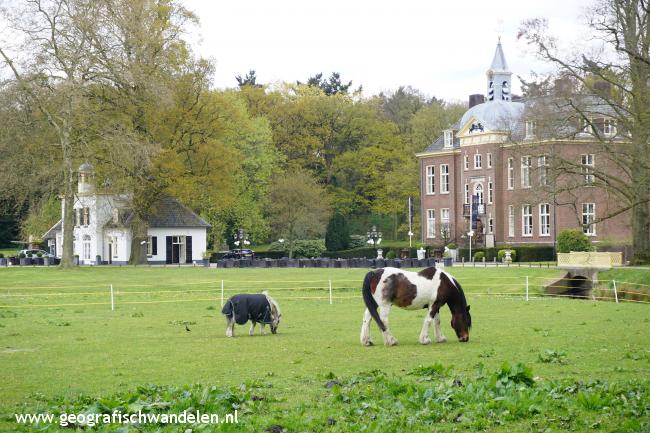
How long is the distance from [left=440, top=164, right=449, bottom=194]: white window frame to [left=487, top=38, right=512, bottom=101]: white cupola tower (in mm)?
7627

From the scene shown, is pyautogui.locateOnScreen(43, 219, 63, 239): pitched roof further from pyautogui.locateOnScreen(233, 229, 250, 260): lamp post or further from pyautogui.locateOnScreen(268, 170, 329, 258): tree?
pyautogui.locateOnScreen(268, 170, 329, 258): tree

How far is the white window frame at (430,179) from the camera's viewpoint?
316ft

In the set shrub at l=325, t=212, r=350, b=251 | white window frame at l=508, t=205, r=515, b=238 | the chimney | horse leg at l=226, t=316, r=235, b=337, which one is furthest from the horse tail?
the chimney

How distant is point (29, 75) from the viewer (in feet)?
203

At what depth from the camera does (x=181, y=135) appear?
74.9 metres

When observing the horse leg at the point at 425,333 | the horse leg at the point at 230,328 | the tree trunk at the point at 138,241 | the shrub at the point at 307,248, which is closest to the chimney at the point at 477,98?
the shrub at the point at 307,248

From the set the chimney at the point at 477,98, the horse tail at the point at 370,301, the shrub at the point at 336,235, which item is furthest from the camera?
the chimney at the point at 477,98

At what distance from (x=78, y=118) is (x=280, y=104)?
39925 millimetres

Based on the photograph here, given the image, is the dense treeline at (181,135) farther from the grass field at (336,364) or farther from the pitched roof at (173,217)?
the grass field at (336,364)

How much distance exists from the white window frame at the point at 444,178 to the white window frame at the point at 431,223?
227cm

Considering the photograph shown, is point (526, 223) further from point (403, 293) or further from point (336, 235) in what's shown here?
point (403, 293)

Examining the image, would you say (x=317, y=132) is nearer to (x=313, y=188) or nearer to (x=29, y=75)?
(x=313, y=188)

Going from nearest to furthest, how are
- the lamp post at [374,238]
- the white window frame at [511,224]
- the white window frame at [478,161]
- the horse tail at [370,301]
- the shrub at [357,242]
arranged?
the horse tail at [370,301] < the white window frame at [511,224] < the white window frame at [478,161] < the lamp post at [374,238] < the shrub at [357,242]

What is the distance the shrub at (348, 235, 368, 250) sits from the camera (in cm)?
9444
